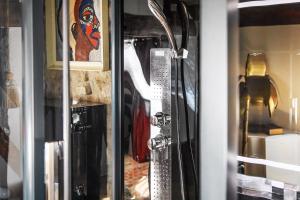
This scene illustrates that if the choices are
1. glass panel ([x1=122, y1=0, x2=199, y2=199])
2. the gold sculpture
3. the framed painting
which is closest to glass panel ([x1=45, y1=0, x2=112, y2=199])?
the framed painting

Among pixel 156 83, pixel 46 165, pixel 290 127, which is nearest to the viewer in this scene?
pixel 290 127

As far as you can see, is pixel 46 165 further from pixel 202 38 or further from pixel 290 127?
pixel 290 127

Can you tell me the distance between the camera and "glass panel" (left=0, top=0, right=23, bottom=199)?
4.97 ft

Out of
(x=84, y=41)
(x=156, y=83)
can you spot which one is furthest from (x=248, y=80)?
(x=84, y=41)

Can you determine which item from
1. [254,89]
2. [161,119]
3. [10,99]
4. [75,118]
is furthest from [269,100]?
[10,99]

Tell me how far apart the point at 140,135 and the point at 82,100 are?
296 millimetres

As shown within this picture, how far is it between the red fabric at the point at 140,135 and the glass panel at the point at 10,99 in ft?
1.53

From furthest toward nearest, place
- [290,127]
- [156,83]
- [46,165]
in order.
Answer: [46,165] < [156,83] < [290,127]

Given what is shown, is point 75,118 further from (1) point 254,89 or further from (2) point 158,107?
(1) point 254,89

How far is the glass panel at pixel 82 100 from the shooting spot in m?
1.49

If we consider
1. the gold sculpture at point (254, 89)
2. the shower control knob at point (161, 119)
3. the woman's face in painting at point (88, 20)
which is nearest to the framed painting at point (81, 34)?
the woman's face in painting at point (88, 20)

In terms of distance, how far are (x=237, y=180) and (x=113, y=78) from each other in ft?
1.86

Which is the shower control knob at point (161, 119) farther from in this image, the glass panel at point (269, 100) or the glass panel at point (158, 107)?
the glass panel at point (269, 100)

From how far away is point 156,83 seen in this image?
4.55 feet
